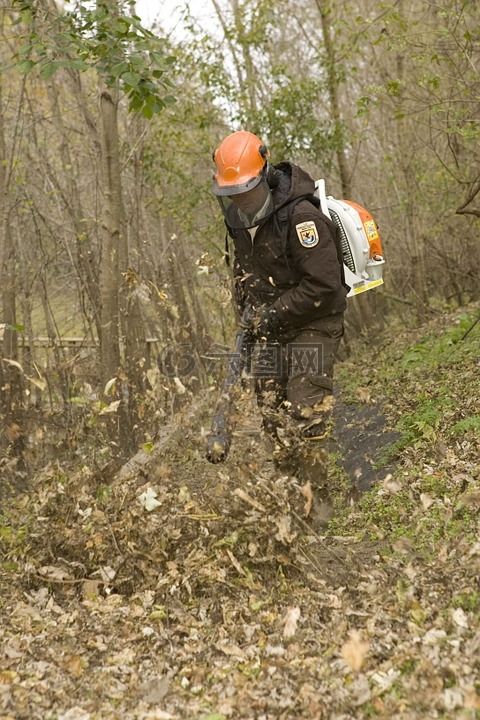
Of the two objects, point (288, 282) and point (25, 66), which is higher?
point (25, 66)

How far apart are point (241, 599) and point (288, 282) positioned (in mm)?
1992

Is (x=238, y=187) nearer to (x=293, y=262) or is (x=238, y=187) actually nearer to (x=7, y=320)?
(x=293, y=262)

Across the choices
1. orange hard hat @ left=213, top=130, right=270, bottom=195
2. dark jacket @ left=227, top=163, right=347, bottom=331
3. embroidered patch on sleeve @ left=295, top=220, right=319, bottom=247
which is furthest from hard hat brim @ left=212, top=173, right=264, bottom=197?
embroidered patch on sleeve @ left=295, top=220, right=319, bottom=247

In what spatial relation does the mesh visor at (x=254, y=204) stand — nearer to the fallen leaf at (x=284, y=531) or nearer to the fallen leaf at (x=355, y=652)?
the fallen leaf at (x=284, y=531)

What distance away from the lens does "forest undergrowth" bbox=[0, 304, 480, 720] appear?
282 centimetres

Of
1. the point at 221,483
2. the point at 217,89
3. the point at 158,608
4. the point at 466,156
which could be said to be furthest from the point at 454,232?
the point at 158,608

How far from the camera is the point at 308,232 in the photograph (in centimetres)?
436

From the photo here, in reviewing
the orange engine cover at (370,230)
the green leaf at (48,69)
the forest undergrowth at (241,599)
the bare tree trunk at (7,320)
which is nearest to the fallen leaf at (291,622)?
the forest undergrowth at (241,599)

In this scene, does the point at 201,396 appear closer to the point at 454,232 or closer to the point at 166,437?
the point at 166,437

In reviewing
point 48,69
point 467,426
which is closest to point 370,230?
point 467,426

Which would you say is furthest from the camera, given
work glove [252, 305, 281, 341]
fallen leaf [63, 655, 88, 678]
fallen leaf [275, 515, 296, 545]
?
work glove [252, 305, 281, 341]

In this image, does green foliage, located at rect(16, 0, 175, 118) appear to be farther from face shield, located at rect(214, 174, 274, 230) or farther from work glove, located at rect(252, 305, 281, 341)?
work glove, located at rect(252, 305, 281, 341)

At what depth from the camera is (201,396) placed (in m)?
7.02

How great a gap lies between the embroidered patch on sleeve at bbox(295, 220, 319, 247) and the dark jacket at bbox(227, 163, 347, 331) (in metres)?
0.02
